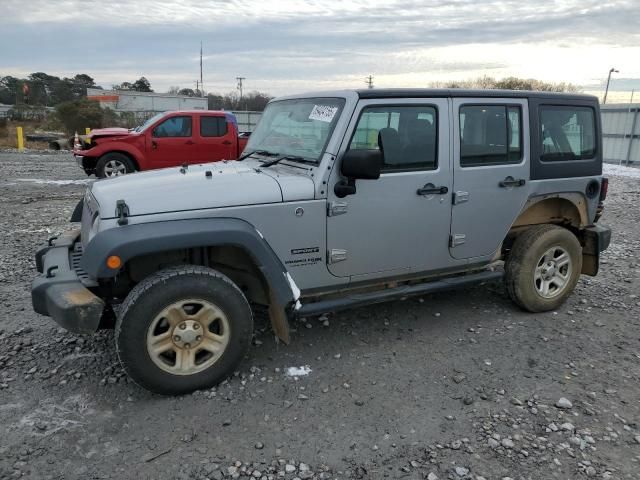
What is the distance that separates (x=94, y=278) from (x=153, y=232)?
1.56 feet

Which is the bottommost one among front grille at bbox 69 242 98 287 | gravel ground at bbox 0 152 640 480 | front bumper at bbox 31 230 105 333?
gravel ground at bbox 0 152 640 480

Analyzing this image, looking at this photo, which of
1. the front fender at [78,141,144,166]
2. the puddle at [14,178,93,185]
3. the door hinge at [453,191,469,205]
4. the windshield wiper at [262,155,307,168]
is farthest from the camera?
the puddle at [14,178,93,185]

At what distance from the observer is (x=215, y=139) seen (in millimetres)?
12727

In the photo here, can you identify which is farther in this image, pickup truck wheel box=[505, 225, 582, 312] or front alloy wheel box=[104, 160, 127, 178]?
front alloy wheel box=[104, 160, 127, 178]

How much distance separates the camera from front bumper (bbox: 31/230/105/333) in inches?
122

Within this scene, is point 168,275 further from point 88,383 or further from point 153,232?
point 88,383

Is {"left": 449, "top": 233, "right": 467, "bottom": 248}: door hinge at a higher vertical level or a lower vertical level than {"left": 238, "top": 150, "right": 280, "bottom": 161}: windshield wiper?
lower

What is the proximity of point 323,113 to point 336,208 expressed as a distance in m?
0.78

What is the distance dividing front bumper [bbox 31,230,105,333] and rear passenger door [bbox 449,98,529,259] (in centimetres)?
276

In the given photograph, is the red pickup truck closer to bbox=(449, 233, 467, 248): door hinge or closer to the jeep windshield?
the jeep windshield

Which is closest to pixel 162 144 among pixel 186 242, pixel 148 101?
pixel 186 242

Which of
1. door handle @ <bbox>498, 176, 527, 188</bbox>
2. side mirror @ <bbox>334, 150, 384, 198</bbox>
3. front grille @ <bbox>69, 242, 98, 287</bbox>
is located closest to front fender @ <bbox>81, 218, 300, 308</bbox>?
front grille @ <bbox>69, 242, 98, 287</bbox>

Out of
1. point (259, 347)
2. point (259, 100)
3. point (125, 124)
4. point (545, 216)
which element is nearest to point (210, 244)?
point (259, 347)

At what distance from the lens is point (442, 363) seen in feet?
13.0
